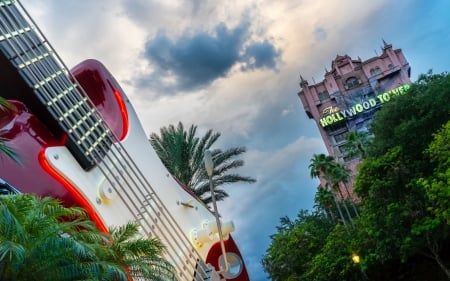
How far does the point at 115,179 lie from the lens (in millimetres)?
7137

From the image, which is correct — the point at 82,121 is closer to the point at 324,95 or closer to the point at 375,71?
the point at 324,95

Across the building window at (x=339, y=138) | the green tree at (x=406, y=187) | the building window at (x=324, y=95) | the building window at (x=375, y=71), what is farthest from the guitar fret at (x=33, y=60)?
the building window at (x=375, y=71)

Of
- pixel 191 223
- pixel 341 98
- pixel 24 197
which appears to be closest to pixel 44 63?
pixel 24 197

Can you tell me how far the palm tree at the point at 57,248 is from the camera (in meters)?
4.35

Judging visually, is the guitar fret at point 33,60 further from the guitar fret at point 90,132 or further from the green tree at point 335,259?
the green tree at point 335,259

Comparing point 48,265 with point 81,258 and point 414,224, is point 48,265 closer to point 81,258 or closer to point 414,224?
point 81,258

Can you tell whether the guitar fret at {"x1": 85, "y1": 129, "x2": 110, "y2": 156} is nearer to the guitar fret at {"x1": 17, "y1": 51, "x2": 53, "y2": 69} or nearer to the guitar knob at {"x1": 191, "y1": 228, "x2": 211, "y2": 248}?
the guitar fret at {"x1": 17, "y1": 51, "x2": 53, "y2": 69}

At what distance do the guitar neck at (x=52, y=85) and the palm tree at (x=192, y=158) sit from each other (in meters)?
10.2

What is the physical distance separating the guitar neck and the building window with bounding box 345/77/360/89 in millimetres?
57337

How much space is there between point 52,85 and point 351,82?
5864cm

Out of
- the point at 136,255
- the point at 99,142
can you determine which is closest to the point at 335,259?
the point at 99,142

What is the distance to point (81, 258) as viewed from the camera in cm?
504

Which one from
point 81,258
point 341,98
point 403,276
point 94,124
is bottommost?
point 403,276

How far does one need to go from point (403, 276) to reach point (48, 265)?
2821cm
